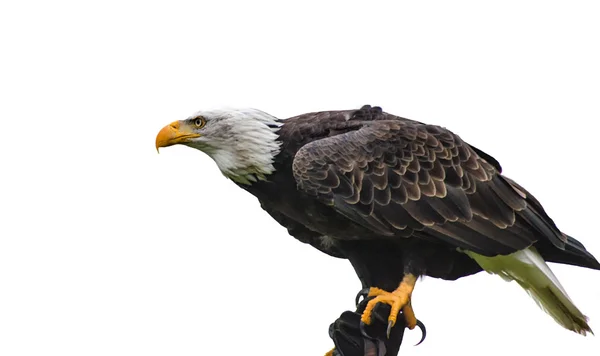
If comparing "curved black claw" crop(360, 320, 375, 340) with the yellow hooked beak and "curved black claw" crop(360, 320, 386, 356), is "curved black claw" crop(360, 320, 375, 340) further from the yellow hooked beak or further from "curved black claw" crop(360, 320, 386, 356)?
the yellow hooked beak

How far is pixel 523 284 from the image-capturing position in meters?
8.91

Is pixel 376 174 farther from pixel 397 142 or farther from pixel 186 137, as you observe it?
pixel 186 137

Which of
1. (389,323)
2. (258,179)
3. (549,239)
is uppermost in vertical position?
(258,179)

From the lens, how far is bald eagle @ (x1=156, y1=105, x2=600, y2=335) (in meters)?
8.26

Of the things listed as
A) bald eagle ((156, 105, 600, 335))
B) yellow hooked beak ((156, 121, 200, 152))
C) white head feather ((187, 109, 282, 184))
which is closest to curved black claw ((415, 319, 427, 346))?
bald eagle ((156, 105, 600, 335))

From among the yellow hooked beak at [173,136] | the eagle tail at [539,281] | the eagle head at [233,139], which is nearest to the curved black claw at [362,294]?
the eagle tail at [539,281]

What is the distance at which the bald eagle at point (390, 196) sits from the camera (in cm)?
826

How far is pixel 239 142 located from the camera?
336 inches

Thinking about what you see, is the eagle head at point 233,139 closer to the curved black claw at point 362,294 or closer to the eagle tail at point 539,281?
the curved black claw at point 362,294

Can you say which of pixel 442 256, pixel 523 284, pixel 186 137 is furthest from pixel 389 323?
pixel 186 137

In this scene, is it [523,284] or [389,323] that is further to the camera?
[523,284]

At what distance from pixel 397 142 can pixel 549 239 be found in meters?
1.23

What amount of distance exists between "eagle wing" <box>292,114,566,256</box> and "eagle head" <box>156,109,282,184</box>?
0.30 m

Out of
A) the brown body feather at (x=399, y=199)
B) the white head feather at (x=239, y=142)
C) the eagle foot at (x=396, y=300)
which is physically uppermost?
the white head feather at (x=239, y=142)
